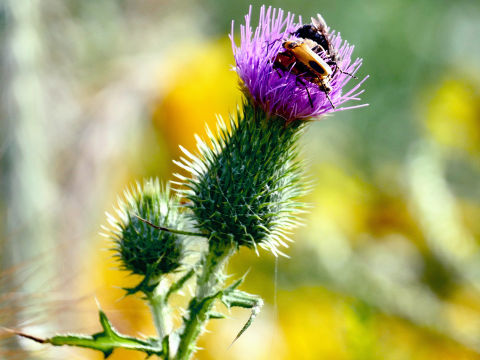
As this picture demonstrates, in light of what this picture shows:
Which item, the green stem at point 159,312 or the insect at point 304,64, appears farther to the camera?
the green stem at point 159,312

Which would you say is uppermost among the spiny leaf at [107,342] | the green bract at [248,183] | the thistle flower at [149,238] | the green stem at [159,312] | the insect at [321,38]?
the insect at [321,38]

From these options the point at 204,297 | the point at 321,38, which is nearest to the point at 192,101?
the point at 321,38

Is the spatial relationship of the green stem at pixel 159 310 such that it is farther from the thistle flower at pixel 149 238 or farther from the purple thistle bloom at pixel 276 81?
the purple thistle bloom at pixel 276 81

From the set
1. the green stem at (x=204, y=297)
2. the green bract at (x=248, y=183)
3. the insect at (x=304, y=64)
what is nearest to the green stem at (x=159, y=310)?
the green stem at (x=204, y=297)

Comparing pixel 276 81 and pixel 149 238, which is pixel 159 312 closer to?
pixel 149 238

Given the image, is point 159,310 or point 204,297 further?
point 159,310

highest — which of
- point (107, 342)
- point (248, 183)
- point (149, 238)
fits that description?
point (248, 183)
